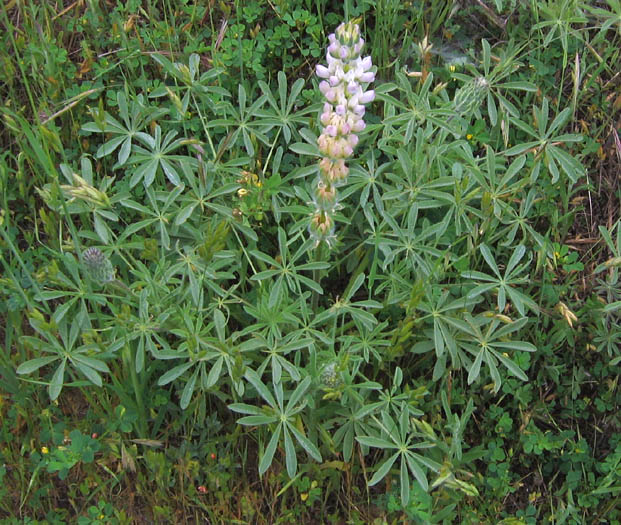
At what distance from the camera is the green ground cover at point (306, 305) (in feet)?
7.53

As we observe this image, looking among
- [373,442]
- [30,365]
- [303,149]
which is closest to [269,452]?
[373,442]

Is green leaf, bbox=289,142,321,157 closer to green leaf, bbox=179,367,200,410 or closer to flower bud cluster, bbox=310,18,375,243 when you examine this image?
flower bud cluster, bbox=310,18,375,243

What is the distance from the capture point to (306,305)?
2.35 metres

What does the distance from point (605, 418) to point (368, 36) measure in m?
1.79

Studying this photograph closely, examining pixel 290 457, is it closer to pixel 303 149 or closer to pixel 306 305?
pixel 306 305

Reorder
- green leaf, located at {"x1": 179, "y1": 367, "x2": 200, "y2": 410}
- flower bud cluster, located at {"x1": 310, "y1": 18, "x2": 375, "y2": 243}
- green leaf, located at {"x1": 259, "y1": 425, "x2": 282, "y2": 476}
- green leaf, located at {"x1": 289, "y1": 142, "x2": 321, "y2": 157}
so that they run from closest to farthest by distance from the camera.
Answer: flower bud cluster, located at {"x1": 310, "y1": 18, "x2": 375, "y2": 243}, green leaf, located at {"x1": 259, "y1": 425, "x2": 282, "y2": 476}, green leaf, located at {"x1": 179, "y1": 367, "x2": 200, "y2": 410}, green leaf, located at {"x1": 289, "y1": 142, "x2": 321, "y2": 157}

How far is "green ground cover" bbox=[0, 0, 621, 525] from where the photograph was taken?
2295 millimetres

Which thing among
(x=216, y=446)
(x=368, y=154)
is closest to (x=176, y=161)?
(x=368, y=154)

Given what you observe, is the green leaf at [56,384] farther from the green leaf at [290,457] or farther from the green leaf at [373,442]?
the green leaf at [373,442]

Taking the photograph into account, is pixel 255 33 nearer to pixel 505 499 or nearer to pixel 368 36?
pixel 368 36

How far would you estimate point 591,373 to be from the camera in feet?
8.58

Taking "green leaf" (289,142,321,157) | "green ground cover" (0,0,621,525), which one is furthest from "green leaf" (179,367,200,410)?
"green leaf" (289,142,321,157)

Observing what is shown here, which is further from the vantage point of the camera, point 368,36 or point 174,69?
point 368,36

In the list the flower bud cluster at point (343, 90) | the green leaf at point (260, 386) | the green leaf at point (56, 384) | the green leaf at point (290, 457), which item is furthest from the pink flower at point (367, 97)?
the green leaf at point (56, 384)
